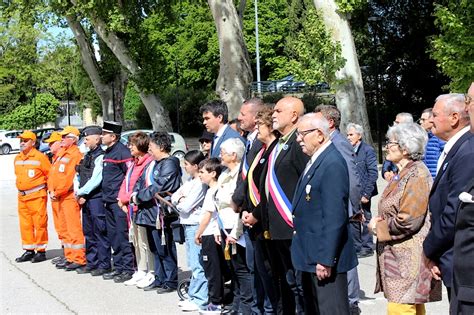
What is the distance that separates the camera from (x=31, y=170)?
1144 cm

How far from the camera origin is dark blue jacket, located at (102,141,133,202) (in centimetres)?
983

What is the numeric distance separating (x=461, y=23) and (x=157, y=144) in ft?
45.6

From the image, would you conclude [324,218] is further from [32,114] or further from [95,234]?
[32,114]

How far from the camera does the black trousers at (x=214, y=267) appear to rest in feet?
24.9

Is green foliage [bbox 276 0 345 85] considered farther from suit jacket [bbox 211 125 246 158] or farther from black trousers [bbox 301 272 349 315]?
black trousers [bbox 301 272 349 315]

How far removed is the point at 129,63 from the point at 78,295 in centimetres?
2428

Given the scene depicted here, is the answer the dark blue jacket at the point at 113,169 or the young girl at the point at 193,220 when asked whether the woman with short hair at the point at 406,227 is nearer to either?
the young girl at the point at 193,220

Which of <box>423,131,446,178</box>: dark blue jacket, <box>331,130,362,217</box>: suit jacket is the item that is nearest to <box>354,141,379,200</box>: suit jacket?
<box>423,131,446,178</box>: dark blue jacket

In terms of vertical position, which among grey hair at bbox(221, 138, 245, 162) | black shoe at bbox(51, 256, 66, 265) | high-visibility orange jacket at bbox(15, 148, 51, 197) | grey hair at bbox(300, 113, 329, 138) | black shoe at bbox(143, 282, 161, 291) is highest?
grey hair at bbox(300, 113, 329, 138)

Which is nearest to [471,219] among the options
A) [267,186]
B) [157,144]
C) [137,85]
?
[267,186]

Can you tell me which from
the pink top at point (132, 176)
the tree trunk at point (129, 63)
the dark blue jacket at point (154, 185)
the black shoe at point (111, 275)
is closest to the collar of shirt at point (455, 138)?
the dark blue jacket at point (154, 185)

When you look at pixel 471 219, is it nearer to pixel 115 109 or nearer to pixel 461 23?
pixel 461 23

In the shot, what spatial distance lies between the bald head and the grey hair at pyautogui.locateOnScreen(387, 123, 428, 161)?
36.9 inches

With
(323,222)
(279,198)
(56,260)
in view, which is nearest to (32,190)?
(56,260)
